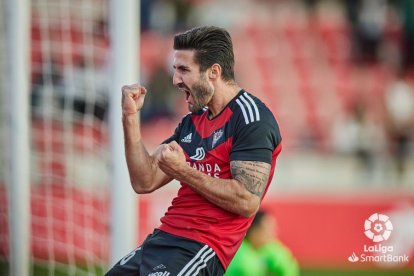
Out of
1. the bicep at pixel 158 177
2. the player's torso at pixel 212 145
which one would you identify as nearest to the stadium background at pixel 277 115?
the bicep at pixel 158 177

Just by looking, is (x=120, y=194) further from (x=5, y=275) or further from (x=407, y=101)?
(x=407, y=101)

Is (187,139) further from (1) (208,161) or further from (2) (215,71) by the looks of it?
(2) (215,71)

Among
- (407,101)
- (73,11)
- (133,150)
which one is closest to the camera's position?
(133,150)

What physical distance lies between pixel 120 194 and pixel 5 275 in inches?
77.7

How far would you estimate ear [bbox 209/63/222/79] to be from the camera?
4191 millimetres

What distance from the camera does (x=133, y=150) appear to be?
171 inches

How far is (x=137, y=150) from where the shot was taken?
171 inches

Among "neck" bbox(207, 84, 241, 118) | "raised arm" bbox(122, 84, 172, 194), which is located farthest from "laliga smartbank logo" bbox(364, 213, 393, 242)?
"neck" bbox(207, 84, 241, 118)

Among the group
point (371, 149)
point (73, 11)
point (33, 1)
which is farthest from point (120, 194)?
point (371, 149)

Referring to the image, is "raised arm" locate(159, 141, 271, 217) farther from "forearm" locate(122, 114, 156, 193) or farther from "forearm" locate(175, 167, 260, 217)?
"forearm" locate(122, 114, 156, 193)

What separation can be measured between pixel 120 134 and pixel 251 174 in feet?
5.60

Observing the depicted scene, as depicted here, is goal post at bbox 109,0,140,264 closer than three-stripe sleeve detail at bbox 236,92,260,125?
No

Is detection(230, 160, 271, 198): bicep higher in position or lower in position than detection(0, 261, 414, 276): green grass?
higher

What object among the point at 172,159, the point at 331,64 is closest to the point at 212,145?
the point at 172,159
